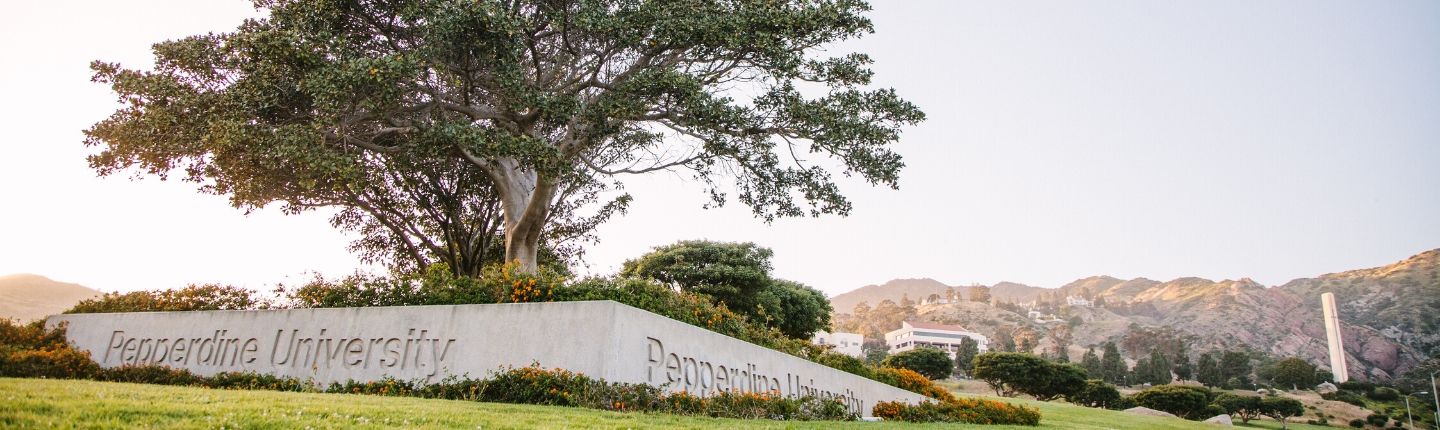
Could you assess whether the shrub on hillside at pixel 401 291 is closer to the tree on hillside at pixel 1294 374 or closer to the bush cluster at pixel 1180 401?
the bush cluster at pixel 1180 401

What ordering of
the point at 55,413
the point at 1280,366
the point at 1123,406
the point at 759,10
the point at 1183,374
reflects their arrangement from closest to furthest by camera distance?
the point at 55,413 < the point at 759,10 < the point at 1123,406 < the point at 1280,366 < the point at 1183,374

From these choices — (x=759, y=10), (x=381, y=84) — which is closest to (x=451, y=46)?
(x=381, y=84)

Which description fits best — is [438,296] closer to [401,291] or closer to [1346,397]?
[401,291]

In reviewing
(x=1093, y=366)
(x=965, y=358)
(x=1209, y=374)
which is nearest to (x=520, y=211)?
(x=965, y=358)

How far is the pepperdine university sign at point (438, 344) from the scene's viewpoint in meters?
9.34

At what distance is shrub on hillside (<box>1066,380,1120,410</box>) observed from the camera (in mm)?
→ 50875

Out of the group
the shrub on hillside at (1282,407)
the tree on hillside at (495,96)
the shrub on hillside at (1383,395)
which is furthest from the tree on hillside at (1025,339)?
the tree on hillside at (495,96)

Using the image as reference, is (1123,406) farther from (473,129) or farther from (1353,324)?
(1353,324)

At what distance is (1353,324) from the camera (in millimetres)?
157500

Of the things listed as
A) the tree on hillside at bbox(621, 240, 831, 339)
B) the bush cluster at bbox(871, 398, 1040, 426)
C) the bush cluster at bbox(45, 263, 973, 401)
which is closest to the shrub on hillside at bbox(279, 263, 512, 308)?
the bush cluster at bbox(45, 263, 973, 401)

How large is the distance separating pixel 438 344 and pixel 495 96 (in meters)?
5.97

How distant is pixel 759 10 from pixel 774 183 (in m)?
3.99

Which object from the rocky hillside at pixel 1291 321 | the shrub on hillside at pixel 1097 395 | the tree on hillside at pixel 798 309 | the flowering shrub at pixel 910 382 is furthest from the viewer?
the rocky hillside at pixel 1291 321

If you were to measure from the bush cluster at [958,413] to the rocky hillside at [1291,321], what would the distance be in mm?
123530
